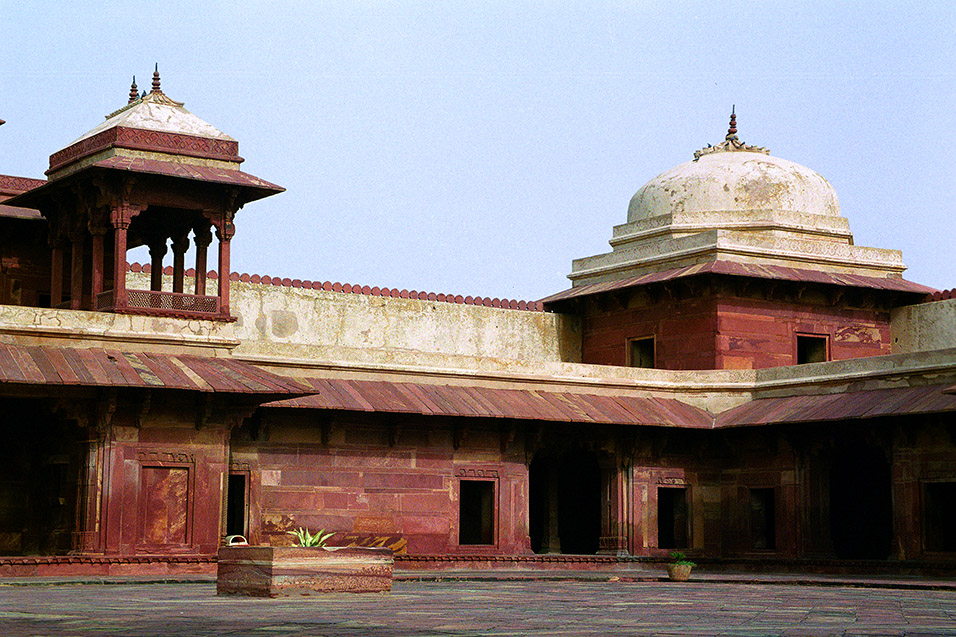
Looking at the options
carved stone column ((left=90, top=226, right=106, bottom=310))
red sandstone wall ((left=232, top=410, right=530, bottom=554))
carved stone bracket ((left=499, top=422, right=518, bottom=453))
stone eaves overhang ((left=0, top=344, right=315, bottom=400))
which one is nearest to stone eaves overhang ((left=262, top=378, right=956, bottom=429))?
carved stone bracket ((left=499, top=422, right=518, bottom=453))

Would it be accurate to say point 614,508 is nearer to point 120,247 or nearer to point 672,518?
point 672,518

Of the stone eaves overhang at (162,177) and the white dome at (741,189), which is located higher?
the white dome at (741,189)

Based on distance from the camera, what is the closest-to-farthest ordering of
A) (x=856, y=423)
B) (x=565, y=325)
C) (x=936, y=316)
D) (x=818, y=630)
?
(x=818, y=630)
(x=856, y=423)
(x=936, y=316)
(x=565, y=325)

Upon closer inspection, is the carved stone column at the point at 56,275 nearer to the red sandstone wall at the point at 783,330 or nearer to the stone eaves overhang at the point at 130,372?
the stone eaves overhang at the point at 130,372

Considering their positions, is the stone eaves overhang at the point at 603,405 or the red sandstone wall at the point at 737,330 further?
the red sandstone wall at the point at 737,330

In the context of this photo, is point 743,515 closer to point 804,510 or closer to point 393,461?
point 804,510

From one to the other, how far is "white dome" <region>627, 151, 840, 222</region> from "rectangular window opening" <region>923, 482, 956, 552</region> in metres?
7.77

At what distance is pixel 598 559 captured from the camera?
2569 centimetres

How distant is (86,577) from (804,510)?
1191 centimetres

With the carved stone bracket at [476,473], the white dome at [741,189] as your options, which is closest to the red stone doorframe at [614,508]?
the carved stone bracket at [476,473]

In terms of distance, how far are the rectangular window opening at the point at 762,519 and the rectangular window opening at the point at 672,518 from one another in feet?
3.75

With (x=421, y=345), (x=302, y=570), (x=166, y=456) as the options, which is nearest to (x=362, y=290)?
(x=421, y=345)

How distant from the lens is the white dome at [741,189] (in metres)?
30.5

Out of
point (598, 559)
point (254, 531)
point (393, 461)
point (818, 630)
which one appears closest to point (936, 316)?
point (598, 559)
